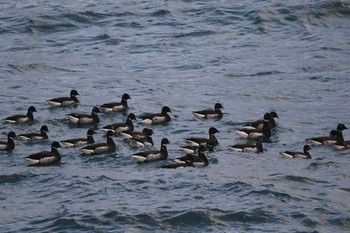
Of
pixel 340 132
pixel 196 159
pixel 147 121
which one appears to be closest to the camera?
pixel 196 159

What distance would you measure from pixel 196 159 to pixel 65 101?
25.3 feet

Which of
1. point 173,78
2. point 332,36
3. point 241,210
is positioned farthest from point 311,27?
point 241,210

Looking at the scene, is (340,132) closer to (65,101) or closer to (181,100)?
(181,100)

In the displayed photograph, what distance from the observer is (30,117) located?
3525 cm

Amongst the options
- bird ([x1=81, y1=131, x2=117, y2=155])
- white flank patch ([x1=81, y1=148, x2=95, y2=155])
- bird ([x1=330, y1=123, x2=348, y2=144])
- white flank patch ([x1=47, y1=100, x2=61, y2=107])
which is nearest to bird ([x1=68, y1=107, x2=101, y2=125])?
white flank patch ([x1=47, y1=100, x2=61, y2=107])

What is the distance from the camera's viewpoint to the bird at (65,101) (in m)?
36.8

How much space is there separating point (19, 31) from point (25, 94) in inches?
402

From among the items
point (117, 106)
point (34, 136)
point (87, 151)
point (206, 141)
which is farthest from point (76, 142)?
point (117, 106)

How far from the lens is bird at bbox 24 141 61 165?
30609 millimetres

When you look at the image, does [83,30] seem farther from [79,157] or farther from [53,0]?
[79,157]

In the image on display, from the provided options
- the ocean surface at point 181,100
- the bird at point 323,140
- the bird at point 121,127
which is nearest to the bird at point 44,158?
the ocean surface at point 181,100

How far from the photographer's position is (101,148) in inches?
1244

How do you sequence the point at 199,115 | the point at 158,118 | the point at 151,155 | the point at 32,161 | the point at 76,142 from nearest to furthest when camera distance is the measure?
the point at 32,161
the point at 151,155
the point at 76,142
the point at 158,118
the point at 199,115

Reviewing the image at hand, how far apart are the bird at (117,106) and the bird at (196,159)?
5962 mm
